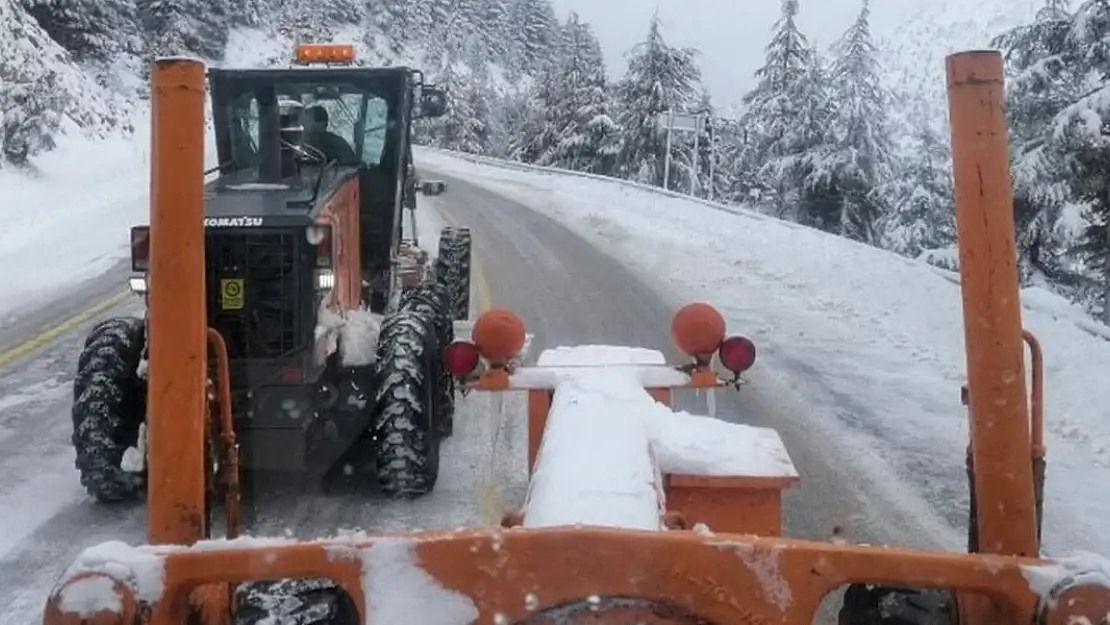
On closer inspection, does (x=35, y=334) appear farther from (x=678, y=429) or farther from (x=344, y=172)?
(x=678, y=429)

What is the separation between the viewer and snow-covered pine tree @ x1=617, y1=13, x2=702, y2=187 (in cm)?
4859

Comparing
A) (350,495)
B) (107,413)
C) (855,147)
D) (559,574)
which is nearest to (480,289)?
(350,495)

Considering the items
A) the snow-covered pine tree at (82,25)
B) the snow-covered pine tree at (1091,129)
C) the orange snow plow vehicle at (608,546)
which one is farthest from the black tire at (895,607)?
the snow-covered pine tree at (82,25)

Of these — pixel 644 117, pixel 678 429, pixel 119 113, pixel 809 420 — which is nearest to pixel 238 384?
pixel 678 429

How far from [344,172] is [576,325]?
4574 millimetres

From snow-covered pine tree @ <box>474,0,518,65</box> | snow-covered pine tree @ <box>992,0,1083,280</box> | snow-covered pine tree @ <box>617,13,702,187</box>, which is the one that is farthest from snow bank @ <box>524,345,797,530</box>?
snow-covered pine tree @ <box>474,0,518,65</box>

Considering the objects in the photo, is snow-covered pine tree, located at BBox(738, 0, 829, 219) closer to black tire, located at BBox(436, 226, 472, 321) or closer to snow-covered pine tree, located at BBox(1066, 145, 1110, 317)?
snow-covered pine tree, located at BBox(1066, 145, 1110, 317)

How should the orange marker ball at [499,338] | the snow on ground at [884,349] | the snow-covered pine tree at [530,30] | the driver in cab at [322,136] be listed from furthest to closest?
the snow-covered pine tree at [530,30], the driver in cab at [322,136], the snow on ground at [884,349], the orange marker ball at [499,338]

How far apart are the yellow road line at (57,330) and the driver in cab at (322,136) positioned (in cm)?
401

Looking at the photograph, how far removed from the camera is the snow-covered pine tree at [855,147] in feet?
130

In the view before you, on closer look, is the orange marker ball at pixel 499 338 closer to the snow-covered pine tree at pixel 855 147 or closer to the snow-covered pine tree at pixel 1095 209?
the snow-covered pine tree at pixel 1095 209

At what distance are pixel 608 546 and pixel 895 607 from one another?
972mm

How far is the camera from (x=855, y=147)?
39812 mm

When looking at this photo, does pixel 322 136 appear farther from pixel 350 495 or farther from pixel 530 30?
pixel 530 30
